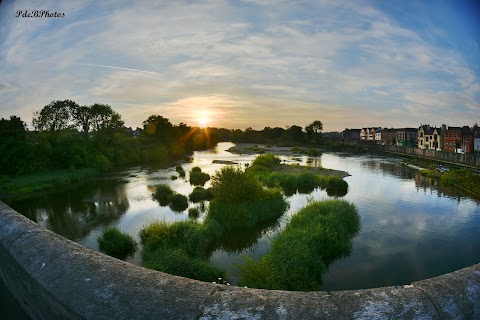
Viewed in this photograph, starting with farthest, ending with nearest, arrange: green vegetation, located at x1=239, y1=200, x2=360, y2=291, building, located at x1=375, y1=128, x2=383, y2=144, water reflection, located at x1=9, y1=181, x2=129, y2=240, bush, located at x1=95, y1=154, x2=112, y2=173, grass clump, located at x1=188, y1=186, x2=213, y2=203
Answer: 1. building, located at x1=375, y1=128, x2=383, y2=144
2. bush, located at x1=95, y1=154, x2=112, y2=173
3. grass clump, located at x1=188, y1=186, x2=213, y2=203
4. water reflection, located at x1=9, y1=181, x2=129, y2=240
5. green vegetation, located at x1=239, y1=200, x2=360, y2=291

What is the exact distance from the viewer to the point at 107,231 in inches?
637

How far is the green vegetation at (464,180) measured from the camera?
107ft

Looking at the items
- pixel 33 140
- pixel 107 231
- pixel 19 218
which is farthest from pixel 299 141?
pixel 19 218

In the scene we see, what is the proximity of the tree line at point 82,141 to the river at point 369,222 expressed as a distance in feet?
29.0

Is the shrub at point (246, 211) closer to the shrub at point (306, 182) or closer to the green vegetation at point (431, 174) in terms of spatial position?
the shrub at point (306, 182)

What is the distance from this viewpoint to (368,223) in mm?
20859

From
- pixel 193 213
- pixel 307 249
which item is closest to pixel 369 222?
pixel 307 249

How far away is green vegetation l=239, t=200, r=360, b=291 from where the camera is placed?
10.8m

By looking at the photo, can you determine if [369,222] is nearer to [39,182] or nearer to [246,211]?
[246,211]

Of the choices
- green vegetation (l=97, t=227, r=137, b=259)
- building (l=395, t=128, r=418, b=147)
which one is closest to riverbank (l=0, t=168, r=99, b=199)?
green vegetation (l=97, t=227, r=137, b=259)

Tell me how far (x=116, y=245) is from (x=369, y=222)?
52.7 ft

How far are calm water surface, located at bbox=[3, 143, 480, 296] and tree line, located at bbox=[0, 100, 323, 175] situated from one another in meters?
9.59

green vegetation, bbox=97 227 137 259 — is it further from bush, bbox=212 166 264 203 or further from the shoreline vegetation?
bush, bbox=212 166 264 203

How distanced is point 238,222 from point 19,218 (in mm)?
A: 15492
